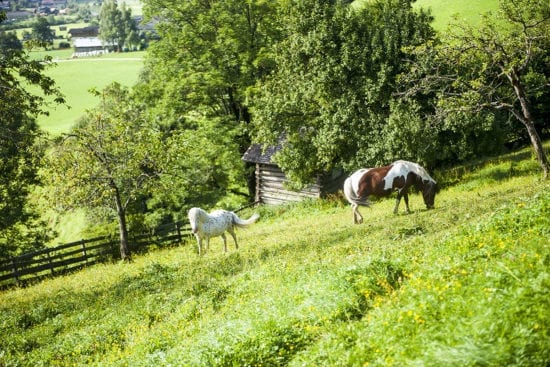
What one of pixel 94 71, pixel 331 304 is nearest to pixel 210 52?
pixel 331 304

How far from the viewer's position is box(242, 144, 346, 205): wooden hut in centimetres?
3259

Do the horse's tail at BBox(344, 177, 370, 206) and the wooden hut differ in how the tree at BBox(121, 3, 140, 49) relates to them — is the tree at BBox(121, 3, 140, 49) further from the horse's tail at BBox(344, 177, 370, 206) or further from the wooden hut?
the horse's tail at BBox(344, 177, 370, 206)

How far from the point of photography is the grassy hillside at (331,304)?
5.93 meters

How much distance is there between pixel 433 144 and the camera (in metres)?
23.2

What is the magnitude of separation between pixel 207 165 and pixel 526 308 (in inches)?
1207

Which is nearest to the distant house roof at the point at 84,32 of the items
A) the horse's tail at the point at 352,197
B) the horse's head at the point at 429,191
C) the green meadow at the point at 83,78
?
the green meadow at the point at 83,78

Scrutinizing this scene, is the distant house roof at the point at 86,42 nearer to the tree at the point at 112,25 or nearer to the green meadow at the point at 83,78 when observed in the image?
the tree at the point at 112,25

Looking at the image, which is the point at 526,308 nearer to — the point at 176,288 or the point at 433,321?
the point at 433,321

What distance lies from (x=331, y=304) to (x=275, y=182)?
2679cm

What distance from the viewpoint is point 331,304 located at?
8.61 meters

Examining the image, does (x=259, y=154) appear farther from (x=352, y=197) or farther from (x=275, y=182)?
(x=352, y=197)

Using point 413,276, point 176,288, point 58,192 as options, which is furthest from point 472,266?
point 58,192

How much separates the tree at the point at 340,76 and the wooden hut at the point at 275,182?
17.2ft

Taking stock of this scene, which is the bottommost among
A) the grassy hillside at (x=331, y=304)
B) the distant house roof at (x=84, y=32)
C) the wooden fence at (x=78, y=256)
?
the wooden fence at (x=78, y=256)
